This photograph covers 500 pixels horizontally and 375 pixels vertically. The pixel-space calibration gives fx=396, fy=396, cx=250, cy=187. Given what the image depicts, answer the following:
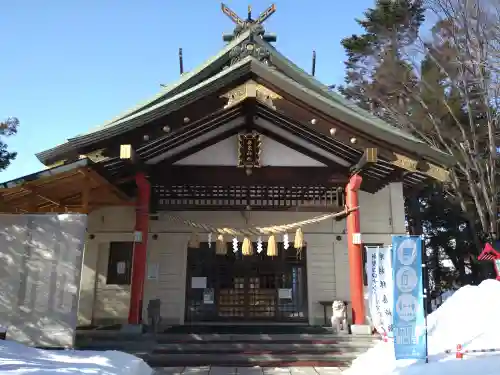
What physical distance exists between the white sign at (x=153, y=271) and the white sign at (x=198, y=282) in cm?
110

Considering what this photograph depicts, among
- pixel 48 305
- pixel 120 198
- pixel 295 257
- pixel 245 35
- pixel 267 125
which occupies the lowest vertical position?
pixel 48 305

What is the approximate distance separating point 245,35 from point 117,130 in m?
5.78

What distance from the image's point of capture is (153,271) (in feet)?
39.3

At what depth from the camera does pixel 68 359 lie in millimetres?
6434

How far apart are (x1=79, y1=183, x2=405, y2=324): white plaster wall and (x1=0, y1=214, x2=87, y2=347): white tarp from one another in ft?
12.7

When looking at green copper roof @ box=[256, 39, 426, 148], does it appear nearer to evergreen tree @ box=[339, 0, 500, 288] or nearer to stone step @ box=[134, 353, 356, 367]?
evergreen tree @ box=[339, 0, 500, 288]

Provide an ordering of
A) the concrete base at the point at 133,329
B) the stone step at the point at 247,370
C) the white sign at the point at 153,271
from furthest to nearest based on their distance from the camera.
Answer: the white sign at the point at 153,271
the concrete base at the point at 133,329
the stone step at the point at 247,370

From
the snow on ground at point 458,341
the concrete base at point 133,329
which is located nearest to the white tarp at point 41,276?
the concrete base at point 133,329

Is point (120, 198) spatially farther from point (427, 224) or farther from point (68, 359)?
point (427, 224)

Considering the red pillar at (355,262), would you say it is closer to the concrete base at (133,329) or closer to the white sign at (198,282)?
the white sign at (198,282)

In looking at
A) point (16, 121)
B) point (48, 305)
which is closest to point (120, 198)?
point (48, 305)

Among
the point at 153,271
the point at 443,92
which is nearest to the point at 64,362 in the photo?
the point at 153,271

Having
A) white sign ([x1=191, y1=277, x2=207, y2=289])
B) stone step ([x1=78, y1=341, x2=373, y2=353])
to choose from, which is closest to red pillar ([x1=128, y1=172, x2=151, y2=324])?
stone step ([x1=78, y1=341, x2=373, y2=353])

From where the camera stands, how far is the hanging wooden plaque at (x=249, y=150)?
10945 mm
